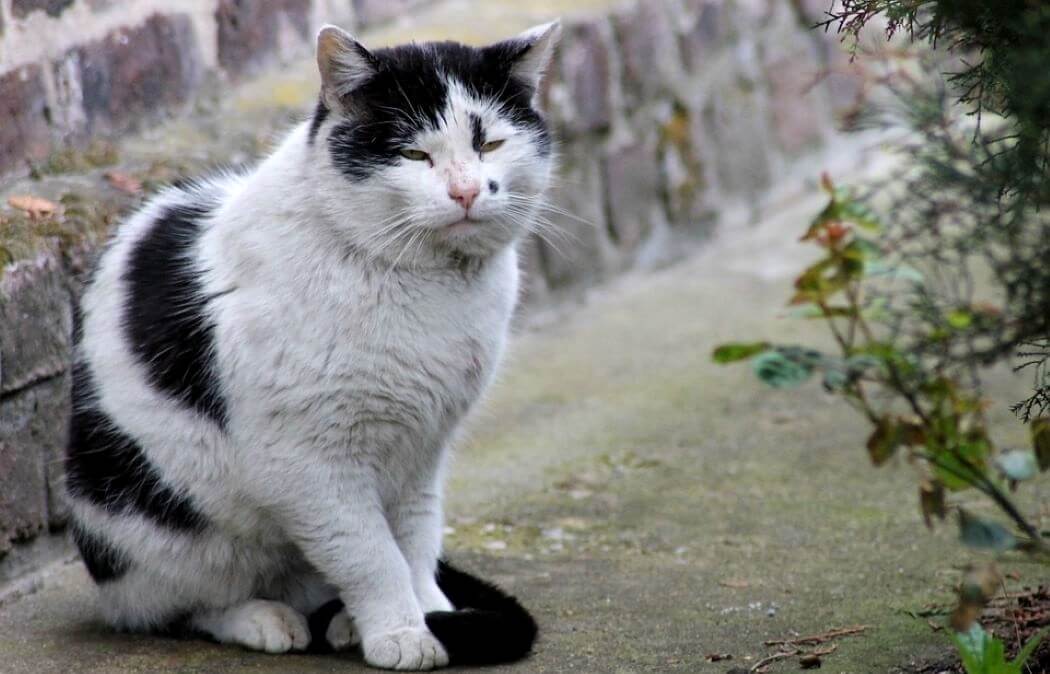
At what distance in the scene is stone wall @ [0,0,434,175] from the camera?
2.91 meters

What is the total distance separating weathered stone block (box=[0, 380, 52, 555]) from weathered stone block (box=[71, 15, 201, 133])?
0.87 metres

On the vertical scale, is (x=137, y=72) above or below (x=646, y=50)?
below

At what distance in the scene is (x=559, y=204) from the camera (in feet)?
14.4

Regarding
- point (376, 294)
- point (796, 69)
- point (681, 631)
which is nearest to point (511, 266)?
point (376, 294)

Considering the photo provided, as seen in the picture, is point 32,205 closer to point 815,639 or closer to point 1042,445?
point 815,639

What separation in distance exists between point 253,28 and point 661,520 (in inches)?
74.3

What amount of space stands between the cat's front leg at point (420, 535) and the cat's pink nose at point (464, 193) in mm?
565

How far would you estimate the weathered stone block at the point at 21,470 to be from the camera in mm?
2529

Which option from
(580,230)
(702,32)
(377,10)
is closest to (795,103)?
(702,32)

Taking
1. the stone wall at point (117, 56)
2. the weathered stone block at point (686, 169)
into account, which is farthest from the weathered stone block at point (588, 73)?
the stone wall at point (117, 56)

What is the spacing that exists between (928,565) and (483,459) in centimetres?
120

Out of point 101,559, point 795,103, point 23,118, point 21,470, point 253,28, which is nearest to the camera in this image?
point 101,559

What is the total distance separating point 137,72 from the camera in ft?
11.0

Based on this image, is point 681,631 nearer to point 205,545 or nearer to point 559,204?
point 205,545
